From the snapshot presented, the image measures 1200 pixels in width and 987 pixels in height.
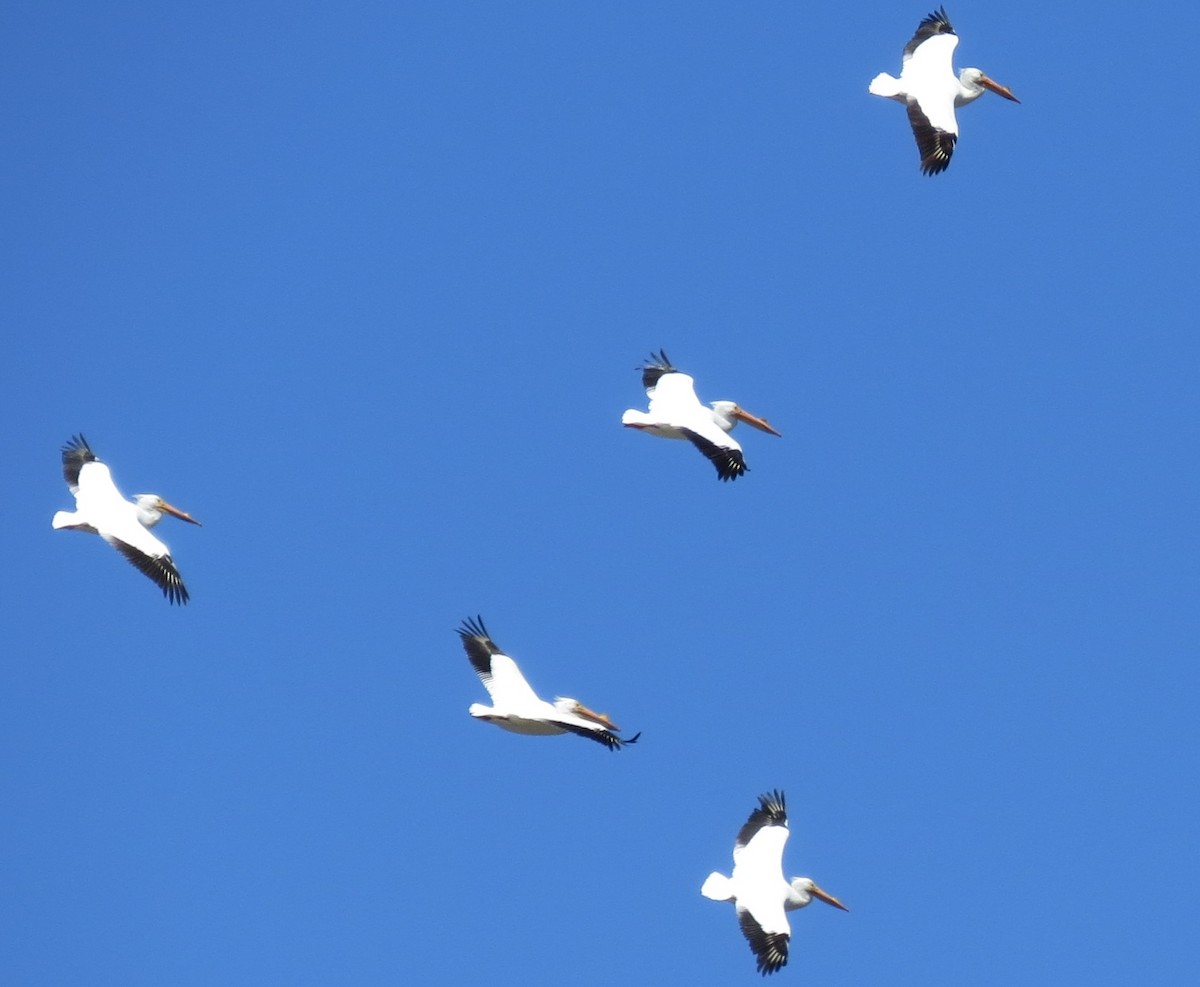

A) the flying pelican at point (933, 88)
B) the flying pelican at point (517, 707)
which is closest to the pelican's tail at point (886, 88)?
the flying pelican at point (933, 88)

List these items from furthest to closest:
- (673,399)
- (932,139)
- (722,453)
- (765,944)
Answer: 1. (673,399)
2. (722,453)
3. (932,139)
4. (765,944)

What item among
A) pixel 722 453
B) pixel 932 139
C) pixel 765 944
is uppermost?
pixel 932 139

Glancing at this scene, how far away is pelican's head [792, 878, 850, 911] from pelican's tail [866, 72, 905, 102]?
642 cm

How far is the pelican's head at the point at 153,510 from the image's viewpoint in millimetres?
20750

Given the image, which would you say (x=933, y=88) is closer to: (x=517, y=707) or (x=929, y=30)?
(x=929, y=30)

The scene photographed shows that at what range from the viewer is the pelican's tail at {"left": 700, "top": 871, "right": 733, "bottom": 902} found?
18875 millimetres

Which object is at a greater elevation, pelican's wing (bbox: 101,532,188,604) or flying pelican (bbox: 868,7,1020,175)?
flying pelican (bbox: 868,7,1020,175)

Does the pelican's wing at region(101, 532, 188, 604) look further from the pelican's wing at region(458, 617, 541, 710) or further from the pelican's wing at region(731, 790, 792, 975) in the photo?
the pelican's wing at region(731, 790, 792, 975)

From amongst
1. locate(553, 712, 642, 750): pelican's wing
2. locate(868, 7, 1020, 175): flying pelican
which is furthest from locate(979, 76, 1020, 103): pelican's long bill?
locate(553, 712, 642, 750): pelican's wing

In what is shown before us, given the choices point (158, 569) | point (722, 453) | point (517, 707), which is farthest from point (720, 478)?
point (158, 569)

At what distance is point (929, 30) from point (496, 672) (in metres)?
6.94

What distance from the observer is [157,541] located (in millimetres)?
20375

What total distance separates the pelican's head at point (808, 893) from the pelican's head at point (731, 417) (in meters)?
3.89

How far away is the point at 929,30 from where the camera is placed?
71.7 feet
